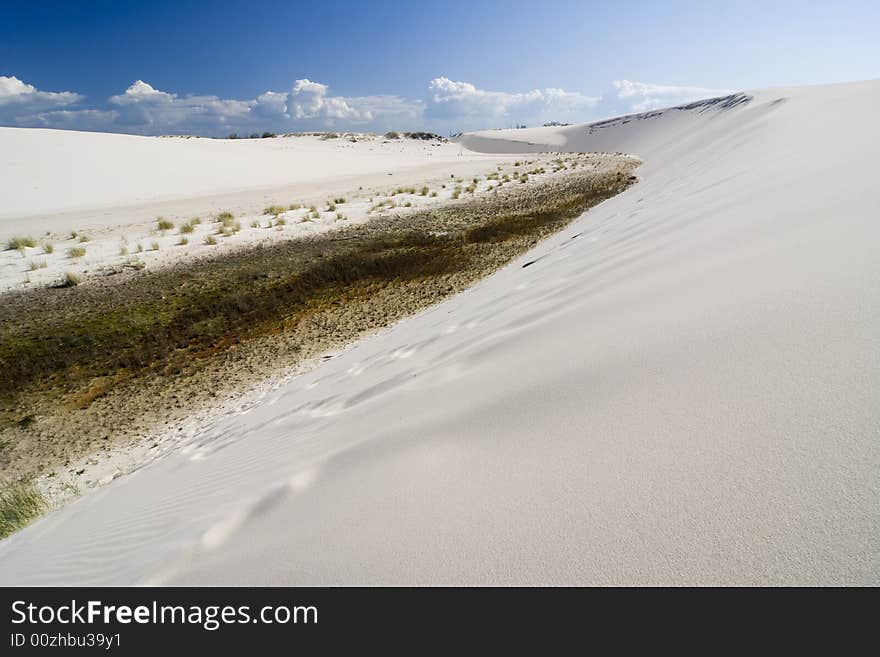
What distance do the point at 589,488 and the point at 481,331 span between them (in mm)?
2396

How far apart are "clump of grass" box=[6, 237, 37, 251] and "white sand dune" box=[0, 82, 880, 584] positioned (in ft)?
32.8

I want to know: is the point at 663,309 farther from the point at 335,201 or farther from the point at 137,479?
the point at 335,201

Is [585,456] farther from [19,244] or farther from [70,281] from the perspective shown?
[19,244]

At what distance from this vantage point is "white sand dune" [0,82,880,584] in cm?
123

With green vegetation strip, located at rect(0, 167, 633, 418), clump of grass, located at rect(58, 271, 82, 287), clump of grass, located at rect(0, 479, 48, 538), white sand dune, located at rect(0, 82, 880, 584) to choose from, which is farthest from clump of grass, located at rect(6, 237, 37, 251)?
white sand dune, located at rect(0, 82, 880, 584)

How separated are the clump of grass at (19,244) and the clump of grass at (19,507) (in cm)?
962

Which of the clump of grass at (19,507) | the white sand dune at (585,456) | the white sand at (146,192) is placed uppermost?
the white sand at (146,192)

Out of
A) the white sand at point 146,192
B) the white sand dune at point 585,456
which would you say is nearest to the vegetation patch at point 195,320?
the white sand dune at point 585,456

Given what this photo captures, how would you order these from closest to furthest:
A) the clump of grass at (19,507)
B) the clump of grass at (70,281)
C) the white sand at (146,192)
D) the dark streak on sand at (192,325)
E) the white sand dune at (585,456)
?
the white sand dune at (585,456)
the clump of grass at (19,507)
the dark streak on sand at (192,325)
the clump of grass at (70,281)
the white sand at (146,192)

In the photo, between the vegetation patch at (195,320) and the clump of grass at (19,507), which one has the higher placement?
the vegetation patch at (195,320)

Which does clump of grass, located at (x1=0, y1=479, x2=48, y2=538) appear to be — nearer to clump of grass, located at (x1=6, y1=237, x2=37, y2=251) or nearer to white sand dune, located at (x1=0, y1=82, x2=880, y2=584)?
white sand dune, located at (x1=0, y1=82, x2=880, y2=584)

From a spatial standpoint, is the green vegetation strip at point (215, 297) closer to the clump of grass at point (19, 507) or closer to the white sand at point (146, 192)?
the white sand at point (146, 192)

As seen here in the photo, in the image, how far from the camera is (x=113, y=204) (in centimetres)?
1656

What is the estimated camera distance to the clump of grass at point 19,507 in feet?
10.2
